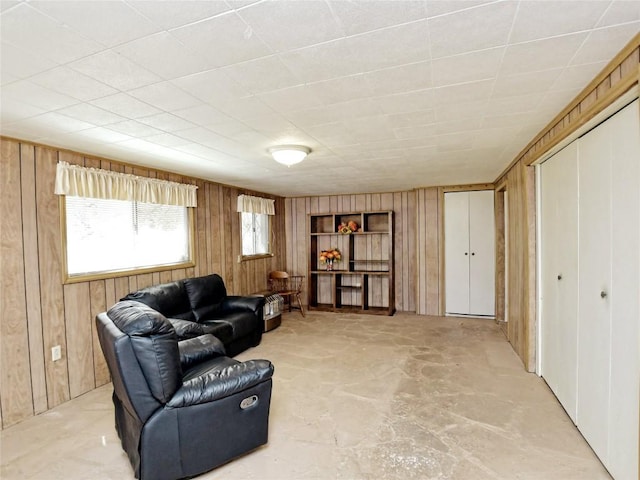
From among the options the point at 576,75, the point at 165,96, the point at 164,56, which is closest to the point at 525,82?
the point at 576,75

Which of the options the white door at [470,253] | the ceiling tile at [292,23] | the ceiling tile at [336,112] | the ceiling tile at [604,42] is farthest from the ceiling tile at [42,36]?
the white door at [470,253]

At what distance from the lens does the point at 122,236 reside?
3.71 meters

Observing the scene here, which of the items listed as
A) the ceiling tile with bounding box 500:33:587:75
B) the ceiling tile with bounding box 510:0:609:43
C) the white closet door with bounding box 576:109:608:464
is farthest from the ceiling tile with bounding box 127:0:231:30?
the white closet door with bounding box 576:109:608:464

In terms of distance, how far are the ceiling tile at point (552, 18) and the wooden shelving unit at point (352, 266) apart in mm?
4816

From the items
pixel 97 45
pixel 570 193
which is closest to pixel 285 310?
pixel 570 193

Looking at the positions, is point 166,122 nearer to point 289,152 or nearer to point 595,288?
point 289,152

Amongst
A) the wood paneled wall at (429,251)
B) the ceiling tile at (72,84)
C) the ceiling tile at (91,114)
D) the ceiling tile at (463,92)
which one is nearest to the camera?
the ceiling tile at (72,84)

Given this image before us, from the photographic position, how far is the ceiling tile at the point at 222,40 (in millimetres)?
1344

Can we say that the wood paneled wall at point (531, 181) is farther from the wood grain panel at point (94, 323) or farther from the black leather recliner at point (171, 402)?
the wood grain panel at point (94, 323)

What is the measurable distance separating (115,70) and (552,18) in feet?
6.56

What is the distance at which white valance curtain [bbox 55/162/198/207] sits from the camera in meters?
3.07

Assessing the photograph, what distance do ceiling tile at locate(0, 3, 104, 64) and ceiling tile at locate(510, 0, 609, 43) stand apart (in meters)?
1.79

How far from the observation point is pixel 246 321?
13.9ft

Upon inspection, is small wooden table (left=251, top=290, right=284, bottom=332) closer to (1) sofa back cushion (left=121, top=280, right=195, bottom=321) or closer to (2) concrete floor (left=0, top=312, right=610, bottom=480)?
(2) concrete floor (left=0, top=312, right=610, bottom=480)
